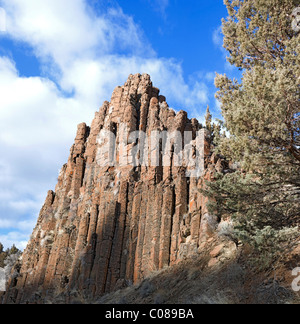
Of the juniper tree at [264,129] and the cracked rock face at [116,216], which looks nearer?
the juniper tree at [264,129]

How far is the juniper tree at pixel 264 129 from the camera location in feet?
51.5

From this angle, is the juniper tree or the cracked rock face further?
the cracked rock face

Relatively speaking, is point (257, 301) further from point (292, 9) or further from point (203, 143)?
point (203, 143)

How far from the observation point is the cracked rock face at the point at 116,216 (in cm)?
3709

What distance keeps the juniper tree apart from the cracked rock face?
14.1 meters

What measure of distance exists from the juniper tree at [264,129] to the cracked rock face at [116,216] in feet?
46.2

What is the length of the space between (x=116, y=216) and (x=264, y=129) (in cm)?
3061

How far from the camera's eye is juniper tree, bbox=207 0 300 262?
15695 mm

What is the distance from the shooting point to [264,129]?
15883 millimetres

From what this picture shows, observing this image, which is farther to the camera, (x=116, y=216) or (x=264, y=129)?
(x=116, y=216)

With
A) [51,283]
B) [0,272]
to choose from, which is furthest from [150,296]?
[0,272]

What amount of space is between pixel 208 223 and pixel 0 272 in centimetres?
5422

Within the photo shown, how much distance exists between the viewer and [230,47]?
22.4 metres

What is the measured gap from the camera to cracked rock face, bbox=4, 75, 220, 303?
37.1 m
